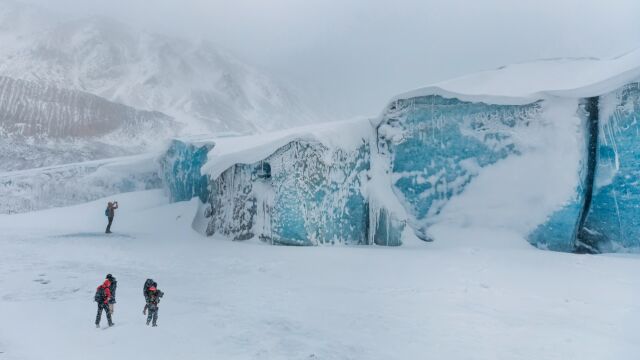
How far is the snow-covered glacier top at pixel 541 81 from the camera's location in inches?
442

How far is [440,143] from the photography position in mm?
13609

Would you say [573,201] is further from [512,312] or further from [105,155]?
[105,155]

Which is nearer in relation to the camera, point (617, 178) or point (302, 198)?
point (617, 178)

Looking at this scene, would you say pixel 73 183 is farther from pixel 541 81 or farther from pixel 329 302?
pixel 541 81

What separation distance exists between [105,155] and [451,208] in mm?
35746

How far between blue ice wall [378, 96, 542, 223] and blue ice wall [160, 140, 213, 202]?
24.5ft

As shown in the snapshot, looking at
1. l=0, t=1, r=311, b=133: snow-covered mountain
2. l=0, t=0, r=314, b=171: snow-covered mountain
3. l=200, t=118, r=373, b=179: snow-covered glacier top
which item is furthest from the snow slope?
l=0, t=1, r=311, b=133: snow-covered mountain

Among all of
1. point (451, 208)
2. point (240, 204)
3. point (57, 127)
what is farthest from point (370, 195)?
point (57, 127)

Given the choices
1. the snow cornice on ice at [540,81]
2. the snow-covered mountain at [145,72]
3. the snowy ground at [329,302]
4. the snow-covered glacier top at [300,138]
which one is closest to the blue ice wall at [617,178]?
the snow cornice on ice at [540,81]

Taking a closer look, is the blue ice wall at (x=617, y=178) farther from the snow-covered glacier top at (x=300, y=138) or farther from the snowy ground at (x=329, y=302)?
the snow-covered glacier top at (x=300, y=138)

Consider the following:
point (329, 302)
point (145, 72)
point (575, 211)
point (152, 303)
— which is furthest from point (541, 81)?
point (145, 72)

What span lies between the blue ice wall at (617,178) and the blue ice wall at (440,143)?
6.01 feet

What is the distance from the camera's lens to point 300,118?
8919 cm

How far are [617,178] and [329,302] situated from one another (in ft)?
28.0
